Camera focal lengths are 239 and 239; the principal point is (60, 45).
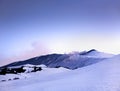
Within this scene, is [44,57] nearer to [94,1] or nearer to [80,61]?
[80,61]

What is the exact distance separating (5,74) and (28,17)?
96.6 inches

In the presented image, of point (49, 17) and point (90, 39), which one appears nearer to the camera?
point (49, 17)

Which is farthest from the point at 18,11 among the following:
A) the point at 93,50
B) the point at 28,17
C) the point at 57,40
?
the point at 93,50

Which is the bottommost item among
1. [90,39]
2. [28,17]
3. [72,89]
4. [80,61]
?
[72,89]

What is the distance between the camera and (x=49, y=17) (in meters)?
5.32

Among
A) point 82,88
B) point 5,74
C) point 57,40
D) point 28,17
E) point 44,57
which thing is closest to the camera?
point 82,88

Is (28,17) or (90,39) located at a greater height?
(28,17)

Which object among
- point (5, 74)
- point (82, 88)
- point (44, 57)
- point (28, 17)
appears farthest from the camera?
point (5, 74)

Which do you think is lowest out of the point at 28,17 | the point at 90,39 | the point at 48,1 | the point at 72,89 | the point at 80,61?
the point at 72,89

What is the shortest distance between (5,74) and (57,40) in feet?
7.23

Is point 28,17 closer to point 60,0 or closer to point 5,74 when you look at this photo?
point 60,0

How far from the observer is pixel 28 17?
17.1 feet

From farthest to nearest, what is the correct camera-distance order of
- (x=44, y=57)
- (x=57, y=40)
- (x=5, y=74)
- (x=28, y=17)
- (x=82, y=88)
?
(x=5, y=74)
(x=44, y=57)
(x=57, y=40)
(x=28, y=17)
(x=82, y=88)

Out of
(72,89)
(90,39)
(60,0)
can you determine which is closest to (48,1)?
(60,0)
